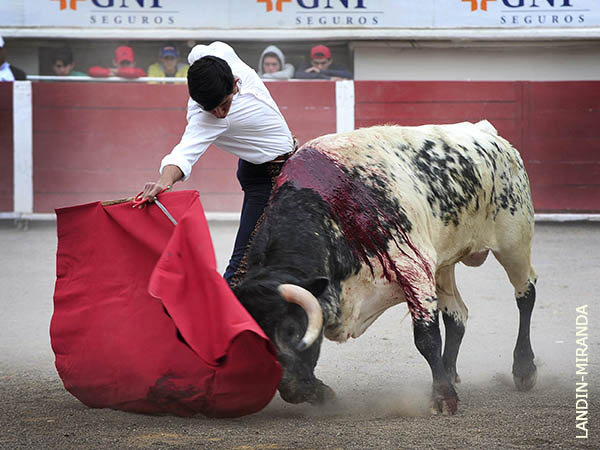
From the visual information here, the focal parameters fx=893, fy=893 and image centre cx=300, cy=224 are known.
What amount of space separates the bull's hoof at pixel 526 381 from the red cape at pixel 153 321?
1.11 metres

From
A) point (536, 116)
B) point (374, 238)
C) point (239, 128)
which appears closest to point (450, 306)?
point (374, 238)

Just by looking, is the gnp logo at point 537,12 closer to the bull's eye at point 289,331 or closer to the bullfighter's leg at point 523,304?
the bullfighter's leg at point 523,304

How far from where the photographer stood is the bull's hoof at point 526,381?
321cm

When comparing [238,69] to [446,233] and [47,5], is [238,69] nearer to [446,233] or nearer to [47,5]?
[446,233]

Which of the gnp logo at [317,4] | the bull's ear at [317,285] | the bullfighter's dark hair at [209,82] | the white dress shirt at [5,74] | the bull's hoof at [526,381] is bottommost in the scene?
the bull's hoof at [526,381]

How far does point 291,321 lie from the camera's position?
8.34ft

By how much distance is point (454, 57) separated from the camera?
8219mm

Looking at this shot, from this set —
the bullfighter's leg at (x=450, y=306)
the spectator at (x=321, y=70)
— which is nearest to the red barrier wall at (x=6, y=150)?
the spectator at (x=321, y=70)

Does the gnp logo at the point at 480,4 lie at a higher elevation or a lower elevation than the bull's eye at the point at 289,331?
higher

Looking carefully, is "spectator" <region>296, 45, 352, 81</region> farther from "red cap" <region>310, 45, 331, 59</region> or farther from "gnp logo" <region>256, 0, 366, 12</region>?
"gnp logo" <region>256, 0, 366, 12</region>

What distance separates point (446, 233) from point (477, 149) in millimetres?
410

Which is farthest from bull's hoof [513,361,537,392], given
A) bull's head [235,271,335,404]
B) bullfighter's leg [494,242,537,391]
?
bull's head [235,271,335,404]

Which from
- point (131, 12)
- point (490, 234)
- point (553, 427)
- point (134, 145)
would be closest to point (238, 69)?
point (490, 234)

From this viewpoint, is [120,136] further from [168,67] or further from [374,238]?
[374,238]
